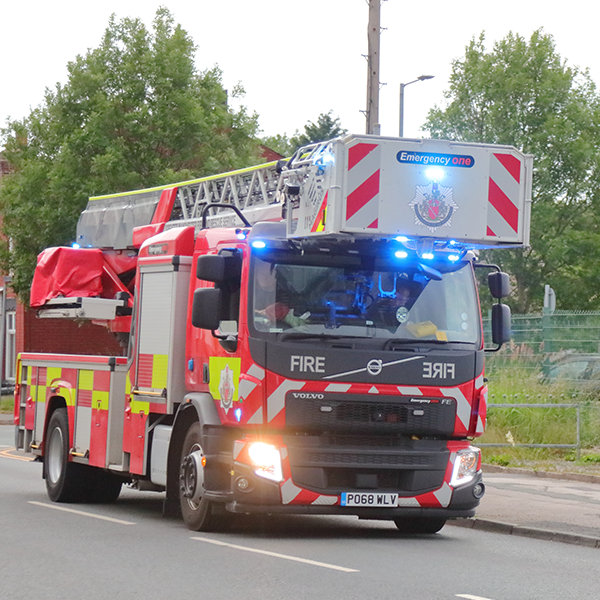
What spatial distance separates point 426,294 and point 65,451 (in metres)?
5.04

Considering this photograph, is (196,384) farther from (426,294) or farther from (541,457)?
(541,457)

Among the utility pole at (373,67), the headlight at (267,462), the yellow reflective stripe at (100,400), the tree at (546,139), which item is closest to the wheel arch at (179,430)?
the headlight at (267,462)

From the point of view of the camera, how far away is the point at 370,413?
34.1 feet

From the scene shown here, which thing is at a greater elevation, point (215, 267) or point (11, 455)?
point (215, 267)

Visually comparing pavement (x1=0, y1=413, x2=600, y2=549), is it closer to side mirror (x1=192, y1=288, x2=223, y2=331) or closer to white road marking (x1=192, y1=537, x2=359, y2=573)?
white road marking (x1=192, y1=537, x2=359, y2=573)

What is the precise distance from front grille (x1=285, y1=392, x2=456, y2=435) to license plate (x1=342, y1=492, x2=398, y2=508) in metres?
0.55

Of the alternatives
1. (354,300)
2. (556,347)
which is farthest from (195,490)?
(556,347)

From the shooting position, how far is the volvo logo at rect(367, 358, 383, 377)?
1034 cm

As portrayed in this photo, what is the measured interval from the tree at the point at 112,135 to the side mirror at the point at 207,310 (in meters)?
17.7

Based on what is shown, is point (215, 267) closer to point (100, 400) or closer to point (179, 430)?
point (179, 430)

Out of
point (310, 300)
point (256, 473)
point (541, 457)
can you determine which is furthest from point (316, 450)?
point (541, 457)

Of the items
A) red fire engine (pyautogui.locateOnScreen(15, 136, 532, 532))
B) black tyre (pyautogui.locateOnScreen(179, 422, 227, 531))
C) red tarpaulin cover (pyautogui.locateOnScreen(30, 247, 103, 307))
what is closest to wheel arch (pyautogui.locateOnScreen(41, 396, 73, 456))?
red tarpaulin cover (pyautogui.locateOnScreen(30, 247, 103, 307))

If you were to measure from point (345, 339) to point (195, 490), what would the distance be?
192 centimetres

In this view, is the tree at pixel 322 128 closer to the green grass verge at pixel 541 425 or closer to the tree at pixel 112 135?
the tree at pixel 112 135
